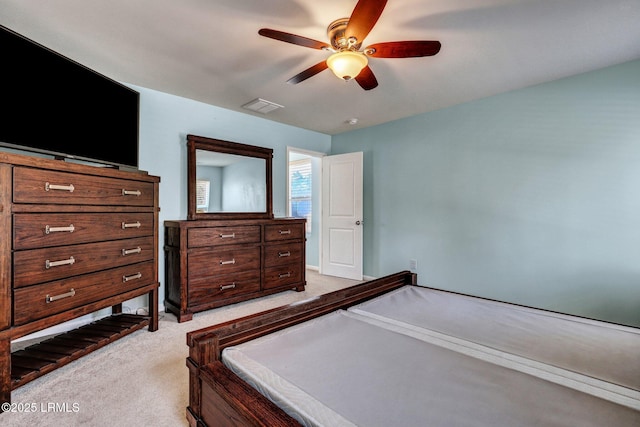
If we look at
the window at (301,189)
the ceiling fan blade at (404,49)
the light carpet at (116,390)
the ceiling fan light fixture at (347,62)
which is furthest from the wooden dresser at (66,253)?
the window at (301,189)

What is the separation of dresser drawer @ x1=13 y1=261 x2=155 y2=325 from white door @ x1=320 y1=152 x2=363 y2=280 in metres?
2.80

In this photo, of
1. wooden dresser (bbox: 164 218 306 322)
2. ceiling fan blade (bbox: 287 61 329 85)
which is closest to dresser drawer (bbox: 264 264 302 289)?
wooden dresser (bbox: 164 218 306 322)

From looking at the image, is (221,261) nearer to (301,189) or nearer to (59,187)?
(59,187)

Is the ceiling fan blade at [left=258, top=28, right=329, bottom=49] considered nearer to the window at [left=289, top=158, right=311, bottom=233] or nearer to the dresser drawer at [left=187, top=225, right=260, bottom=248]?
the dresser drawer at [left=187, top=225, right=260, bottom=248]

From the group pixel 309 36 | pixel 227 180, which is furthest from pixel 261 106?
pixel 309 36

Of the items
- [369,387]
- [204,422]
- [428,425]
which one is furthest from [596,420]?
[204,422]

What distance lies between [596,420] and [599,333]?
799 mm

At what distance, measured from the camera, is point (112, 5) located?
174 cm

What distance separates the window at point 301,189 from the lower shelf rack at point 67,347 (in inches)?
129

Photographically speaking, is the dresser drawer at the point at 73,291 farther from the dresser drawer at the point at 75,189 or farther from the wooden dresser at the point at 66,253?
the dresser drawer at the point at 75,189

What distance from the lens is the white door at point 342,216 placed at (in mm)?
4352

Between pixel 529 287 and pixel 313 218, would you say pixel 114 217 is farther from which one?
pixel 529 287

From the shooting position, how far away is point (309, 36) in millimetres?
2074

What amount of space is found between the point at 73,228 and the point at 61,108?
0.92 meters
